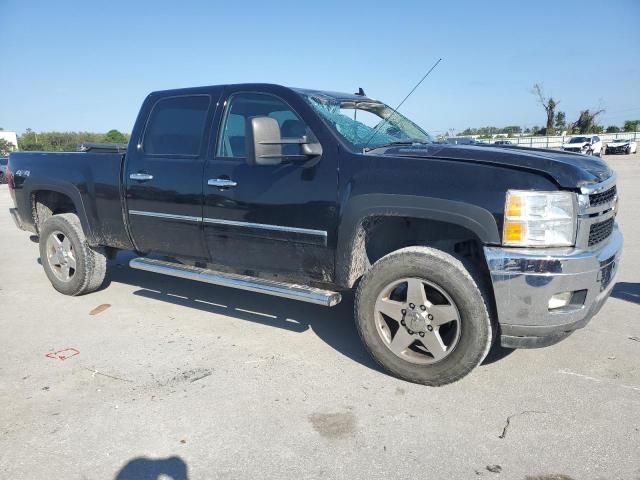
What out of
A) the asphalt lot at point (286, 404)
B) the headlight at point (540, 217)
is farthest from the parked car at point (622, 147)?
the headlight at point (540, 217)

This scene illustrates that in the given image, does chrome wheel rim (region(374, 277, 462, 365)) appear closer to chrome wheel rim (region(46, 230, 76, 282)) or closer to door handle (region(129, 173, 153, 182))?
door handle (region(129, 173, 153, 182))

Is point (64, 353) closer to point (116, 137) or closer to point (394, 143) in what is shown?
point (394, 143)

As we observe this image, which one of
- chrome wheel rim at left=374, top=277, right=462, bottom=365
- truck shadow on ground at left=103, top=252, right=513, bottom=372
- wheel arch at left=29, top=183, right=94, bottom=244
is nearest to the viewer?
chrome wheel rim at left=374, top=277, right=462, bottom=365

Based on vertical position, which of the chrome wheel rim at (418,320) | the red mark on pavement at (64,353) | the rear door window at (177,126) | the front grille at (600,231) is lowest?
the red mark on pavement at (64,353)

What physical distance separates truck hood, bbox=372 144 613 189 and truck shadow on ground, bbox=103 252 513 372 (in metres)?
1.47

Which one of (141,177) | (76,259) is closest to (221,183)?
(141,177)

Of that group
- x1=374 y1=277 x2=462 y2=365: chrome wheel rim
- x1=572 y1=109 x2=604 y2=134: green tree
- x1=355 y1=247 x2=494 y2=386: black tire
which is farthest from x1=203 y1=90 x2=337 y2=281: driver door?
x1=572 y1=109 x2=604 y2=134: green tree

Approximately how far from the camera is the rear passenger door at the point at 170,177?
430cm

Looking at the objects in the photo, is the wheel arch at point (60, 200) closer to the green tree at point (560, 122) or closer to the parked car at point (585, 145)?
the parked car at point (585, 145)

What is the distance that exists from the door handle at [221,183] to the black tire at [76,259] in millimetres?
1985

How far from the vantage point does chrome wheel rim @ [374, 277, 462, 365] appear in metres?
3.28

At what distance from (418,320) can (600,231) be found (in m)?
1.28

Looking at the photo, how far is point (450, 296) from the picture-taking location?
321 centimetres

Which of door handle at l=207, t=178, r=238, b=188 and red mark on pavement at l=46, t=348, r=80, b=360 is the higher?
door handle at l=207, t=178, r=238, b=188
